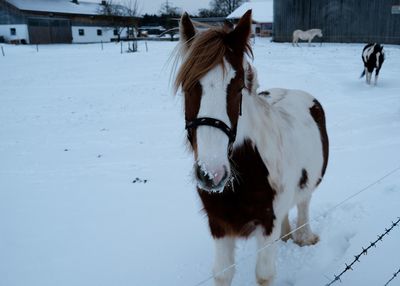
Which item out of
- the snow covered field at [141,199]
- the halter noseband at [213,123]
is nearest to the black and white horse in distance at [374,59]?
the snow covered field at [141,199]

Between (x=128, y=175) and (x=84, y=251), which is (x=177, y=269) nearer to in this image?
(x=84, y=251)

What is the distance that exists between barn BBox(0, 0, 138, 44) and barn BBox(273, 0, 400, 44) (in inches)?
671

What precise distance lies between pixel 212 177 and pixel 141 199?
305 cm

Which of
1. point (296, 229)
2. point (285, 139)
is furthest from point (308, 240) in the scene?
point (285, 139)

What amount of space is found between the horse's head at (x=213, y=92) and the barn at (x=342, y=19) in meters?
25.2

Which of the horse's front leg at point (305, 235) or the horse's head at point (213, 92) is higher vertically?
the horse's head at point (213, 92)

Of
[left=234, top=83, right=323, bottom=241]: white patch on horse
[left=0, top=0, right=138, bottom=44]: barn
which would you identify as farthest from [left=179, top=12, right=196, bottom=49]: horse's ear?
[left=0, top=0, right=138, bottom=44]: barn

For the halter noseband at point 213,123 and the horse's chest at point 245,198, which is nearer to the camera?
the halter noseband at point 213,123

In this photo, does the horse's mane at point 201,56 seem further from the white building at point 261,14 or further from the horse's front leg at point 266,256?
the white building at point 261,14

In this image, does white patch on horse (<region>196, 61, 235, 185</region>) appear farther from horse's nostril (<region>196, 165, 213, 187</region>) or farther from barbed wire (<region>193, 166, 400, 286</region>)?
barbed wire (<region>193, 166, 400, 286</region>)

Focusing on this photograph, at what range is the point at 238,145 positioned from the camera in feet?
7.21

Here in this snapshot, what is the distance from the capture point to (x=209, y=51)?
6.12ft

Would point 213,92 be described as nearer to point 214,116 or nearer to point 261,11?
point 214,116

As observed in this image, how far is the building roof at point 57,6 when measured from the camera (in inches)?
1677
